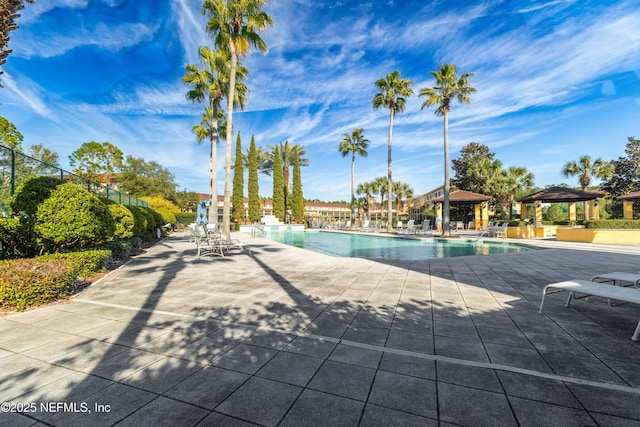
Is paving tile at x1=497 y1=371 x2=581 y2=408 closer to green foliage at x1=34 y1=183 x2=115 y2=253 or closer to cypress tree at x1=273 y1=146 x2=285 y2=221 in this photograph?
green foliage at x1=34 y1=183 x2=115 y2=253

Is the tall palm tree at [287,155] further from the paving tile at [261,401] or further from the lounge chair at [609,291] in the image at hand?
the paving tile at [261,401]

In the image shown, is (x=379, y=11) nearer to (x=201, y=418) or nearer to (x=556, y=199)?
(x=556, y=199)

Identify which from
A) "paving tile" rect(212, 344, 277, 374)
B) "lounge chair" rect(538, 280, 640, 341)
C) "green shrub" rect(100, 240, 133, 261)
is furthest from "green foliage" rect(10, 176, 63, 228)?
"lounge chair" rect(538, 280, 640, 341)

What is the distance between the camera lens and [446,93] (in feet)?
56.3

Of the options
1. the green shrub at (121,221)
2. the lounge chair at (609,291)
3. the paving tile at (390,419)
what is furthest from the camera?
the green shrub at (121,221)

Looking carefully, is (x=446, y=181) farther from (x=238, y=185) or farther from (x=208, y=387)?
(x=238, y=185)

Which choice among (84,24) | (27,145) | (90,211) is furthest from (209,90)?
(27,145)

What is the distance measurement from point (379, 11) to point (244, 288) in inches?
521

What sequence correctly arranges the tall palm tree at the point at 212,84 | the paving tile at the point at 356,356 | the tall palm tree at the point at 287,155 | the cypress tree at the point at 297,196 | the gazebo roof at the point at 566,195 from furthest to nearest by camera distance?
the cypress tree at the point at 297,196, the tall palm tree at the point at 287,155, the tall palm tree at the point at 212,84, the gazebo roof at the point at 566,195, the paving tile at the point at 356,356

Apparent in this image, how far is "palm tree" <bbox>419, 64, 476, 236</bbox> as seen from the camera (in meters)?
16.9

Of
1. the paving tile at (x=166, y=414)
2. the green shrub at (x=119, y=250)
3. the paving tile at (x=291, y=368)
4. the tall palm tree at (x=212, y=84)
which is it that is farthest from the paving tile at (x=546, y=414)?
the tall palm tree at (x=212, y=84)

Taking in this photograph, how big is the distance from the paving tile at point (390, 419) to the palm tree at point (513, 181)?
30.9m

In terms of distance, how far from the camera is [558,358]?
7.40 feet

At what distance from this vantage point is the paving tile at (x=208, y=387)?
175 centimetres
